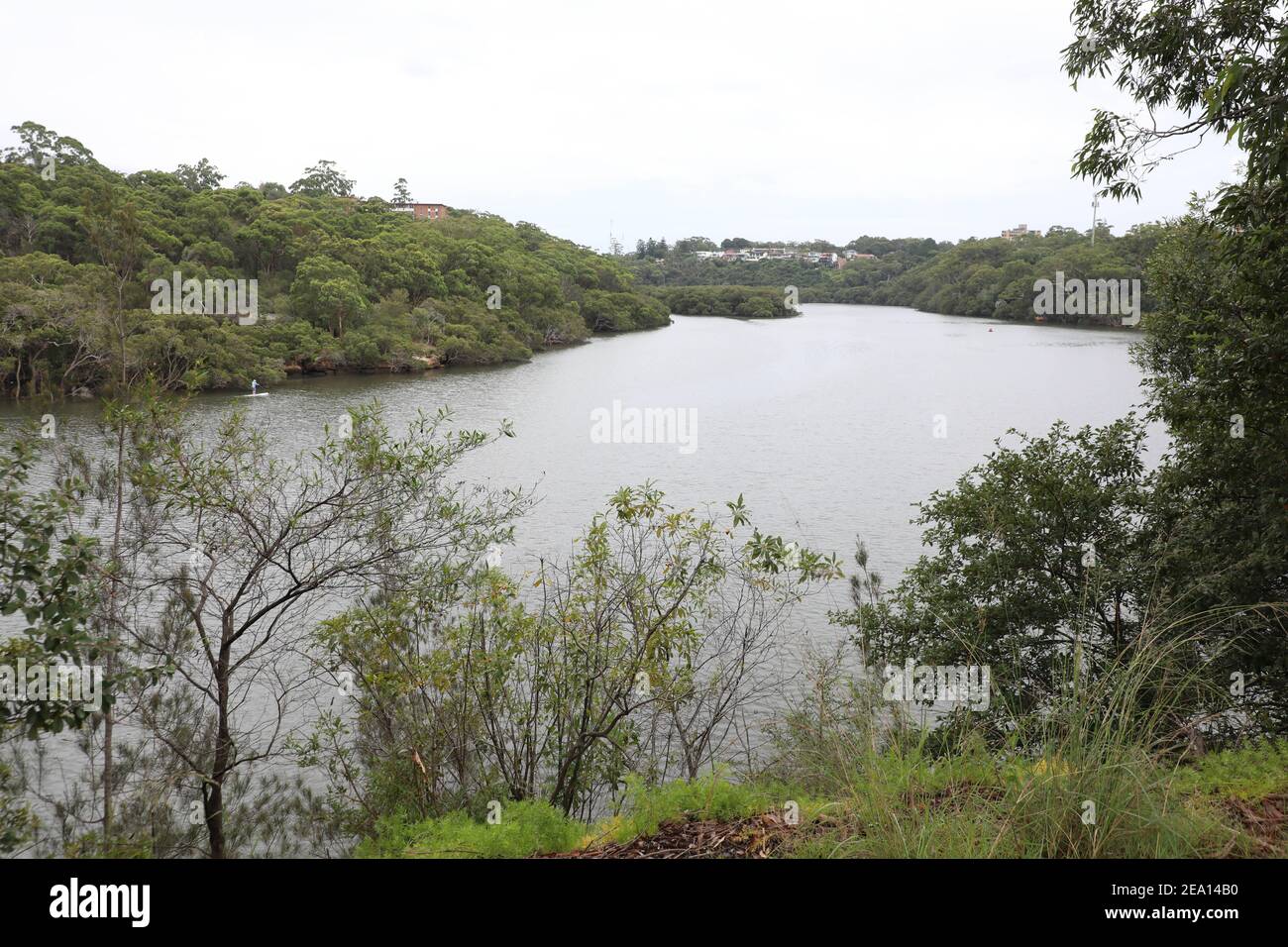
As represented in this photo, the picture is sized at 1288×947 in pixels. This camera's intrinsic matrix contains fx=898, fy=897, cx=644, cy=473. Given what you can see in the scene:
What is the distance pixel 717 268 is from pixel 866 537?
121225 mm

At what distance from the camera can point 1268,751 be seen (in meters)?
5.09

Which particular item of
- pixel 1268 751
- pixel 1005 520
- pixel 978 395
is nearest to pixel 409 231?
pixel 978 395

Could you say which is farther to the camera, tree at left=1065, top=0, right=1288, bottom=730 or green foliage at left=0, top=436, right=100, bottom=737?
tree at left=1065, top=0, right=1288, bottom=730

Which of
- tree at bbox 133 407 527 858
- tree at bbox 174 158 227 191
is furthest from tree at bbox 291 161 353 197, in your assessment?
tree at bbox 133 407 527 858

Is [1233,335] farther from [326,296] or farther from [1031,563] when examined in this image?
[326,296]

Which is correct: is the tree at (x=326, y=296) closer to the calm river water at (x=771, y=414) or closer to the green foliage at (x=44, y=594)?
the calm river water at (x=771, y=414)

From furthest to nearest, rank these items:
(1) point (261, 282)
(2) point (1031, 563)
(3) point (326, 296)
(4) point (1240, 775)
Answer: (1) point (261, 282)
(3) point (326, 296)
(2) point (1031, 563)
(4) point (1240, 775)

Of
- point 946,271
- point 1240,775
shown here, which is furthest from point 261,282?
point 946,271

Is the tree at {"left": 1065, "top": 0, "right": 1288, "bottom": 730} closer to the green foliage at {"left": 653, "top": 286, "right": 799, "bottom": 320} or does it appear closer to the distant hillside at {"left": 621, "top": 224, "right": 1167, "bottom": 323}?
the distant hillside at {"left": 621, "top": 224, "right": 1167, "bottom": 323}

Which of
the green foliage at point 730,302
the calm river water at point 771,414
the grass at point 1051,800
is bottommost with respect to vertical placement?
the grass at point 1051,800

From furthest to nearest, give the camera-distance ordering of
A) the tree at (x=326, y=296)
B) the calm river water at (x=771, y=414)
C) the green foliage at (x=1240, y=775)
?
the tree at (x=326, y=296)
the calm river water at (x=771, y=414)
the green foliage at (x=1240, y=775)

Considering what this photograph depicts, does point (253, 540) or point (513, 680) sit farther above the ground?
point (253, 540)

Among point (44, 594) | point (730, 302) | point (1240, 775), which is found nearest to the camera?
point (44, 594)

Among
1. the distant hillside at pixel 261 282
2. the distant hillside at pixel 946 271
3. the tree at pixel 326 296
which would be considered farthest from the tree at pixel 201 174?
the distant hillside at pixel 946 271
